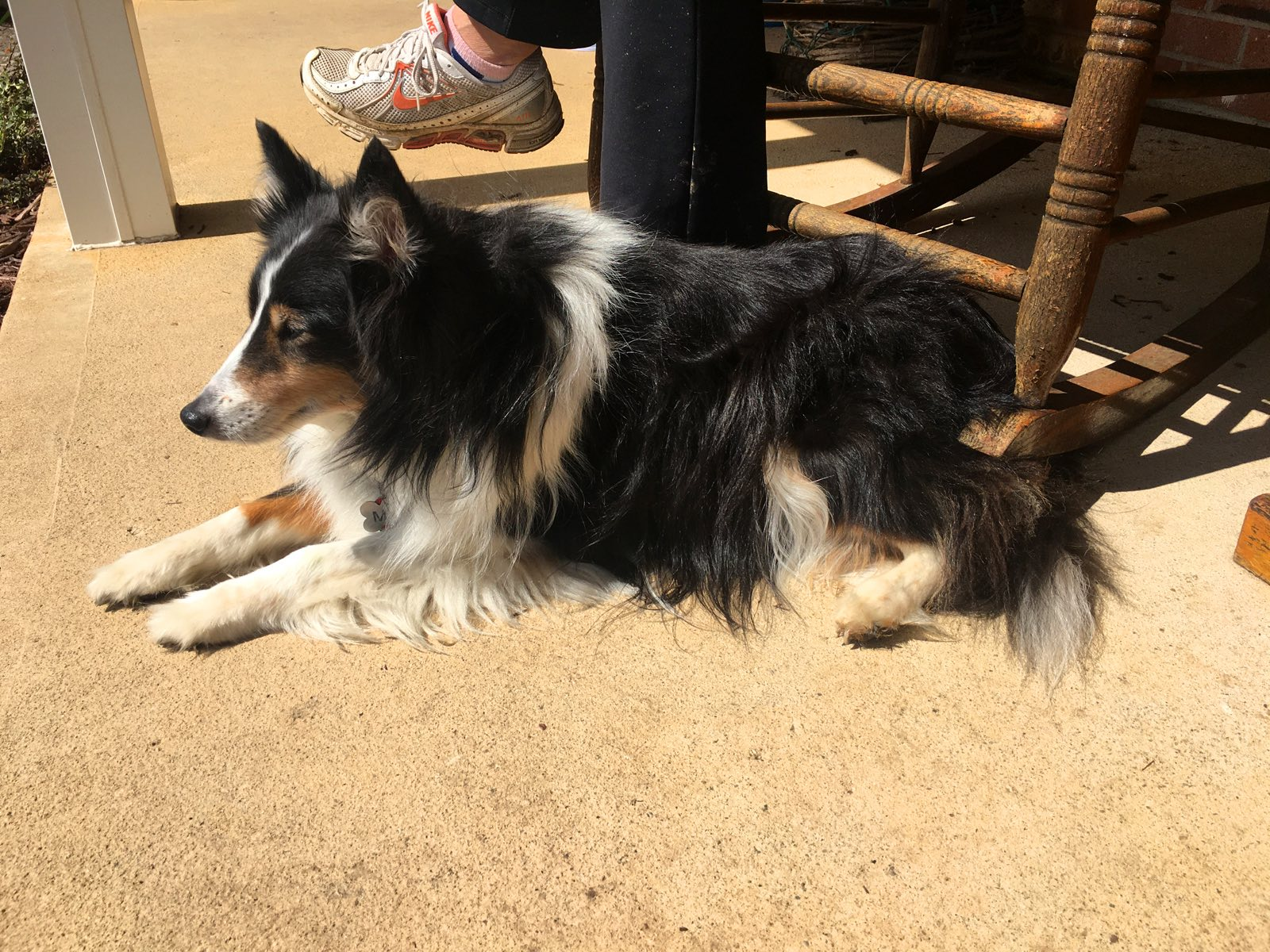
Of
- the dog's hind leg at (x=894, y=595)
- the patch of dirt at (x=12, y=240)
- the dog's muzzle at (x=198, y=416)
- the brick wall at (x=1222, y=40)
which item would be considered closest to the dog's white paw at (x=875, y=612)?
the dog's hind leg at (x=894, y=595)

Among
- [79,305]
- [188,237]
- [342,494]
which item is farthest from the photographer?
[188,237]

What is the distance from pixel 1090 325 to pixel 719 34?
154cm

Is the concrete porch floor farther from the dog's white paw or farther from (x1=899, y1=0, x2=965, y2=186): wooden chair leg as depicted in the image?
(x1=899, y1=0, x2=965, y2=186): wooden chair leg

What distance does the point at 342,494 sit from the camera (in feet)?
6.82

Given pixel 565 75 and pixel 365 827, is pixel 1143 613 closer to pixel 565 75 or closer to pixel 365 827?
pixel 365 827

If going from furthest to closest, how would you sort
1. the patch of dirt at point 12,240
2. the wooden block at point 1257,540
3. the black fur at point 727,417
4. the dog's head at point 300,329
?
the patch of dirt at point 12,240, the wooden block at point 1257,540, the black fur at point 727,417, the dog's head at point 300,329

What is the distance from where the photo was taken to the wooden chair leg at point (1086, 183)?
177 centimetres

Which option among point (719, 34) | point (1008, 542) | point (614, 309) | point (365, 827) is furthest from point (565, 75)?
point (365, 827)

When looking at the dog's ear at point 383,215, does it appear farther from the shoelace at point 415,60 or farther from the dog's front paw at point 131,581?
the shoelace at point 415,60

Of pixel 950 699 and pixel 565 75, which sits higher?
pixel 565 75

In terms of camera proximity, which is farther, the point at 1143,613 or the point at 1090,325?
the point at 1090,325

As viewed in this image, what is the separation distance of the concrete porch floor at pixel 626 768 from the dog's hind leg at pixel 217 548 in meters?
0.07

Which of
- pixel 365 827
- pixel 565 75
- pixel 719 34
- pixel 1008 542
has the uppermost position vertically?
pixel 719 34

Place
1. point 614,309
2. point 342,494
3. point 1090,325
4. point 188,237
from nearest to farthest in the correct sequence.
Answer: point 614,309
point 342,494
point 1090,325
point 188,237
